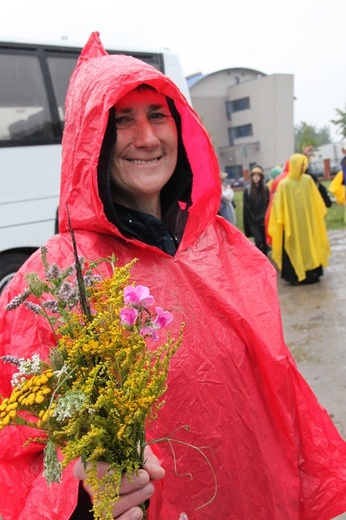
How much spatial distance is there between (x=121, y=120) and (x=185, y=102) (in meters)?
0.25

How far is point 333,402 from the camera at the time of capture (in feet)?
12.0

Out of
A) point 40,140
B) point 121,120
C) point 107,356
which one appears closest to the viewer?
point 107,356

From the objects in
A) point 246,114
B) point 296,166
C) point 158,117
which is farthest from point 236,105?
point 158,117

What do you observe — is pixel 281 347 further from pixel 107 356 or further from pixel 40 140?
pixel 40 140

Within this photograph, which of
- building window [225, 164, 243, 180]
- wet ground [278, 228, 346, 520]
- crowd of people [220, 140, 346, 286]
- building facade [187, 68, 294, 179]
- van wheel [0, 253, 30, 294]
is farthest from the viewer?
building window [225, 164, 243, 180]

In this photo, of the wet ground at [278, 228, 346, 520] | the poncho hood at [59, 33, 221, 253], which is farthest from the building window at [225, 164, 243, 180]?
the poncho hood at [59, 33, 221, 253]

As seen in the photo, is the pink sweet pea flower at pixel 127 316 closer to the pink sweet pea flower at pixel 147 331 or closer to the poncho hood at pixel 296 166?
the pink sweet pea flower at pixel 147 331

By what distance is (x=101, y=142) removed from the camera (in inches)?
52.7

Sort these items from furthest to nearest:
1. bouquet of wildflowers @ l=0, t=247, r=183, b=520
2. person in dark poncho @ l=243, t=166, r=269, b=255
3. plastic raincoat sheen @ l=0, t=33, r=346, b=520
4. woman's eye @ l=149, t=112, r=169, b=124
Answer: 1. person in dark poncho @ l=243, t=166, r=269, b=255
2. woman's eye @ l=149, t=112, r=169, b=124
3. plastic raincoat sheen @ l=0, t=33, r=346, b=520
4. bouquet of wildflowers @ l=0, t=247, r=183, b=520

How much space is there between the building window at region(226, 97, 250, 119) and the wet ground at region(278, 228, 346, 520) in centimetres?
4508

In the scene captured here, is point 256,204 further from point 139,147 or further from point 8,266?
point 139,147

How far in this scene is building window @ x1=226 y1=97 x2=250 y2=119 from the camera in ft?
165

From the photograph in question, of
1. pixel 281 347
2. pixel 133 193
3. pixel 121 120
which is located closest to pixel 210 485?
pixel 281 347

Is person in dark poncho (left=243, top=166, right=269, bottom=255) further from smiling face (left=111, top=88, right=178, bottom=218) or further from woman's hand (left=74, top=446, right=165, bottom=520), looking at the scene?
woman's hand (left=74, top=446, right=165, bottom=520)
